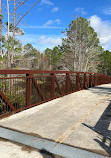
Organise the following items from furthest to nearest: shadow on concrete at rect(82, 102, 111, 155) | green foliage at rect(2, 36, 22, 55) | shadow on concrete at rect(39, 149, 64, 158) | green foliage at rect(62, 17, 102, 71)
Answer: green foliage at rect(62, 17, 102, 71)
green foliage at rect(2, 36, 22, 55)
shadow on concrete at rect(82, 102, 111, 155)
shadow on concrete at rect(39, 149, 64, 158)

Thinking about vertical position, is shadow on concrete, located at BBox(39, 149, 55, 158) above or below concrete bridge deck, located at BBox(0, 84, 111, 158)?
below

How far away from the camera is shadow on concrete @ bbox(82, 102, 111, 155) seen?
2.33 meters

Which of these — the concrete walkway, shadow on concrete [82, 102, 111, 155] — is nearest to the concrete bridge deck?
shadow on concrete [82, 102, 111, 155]

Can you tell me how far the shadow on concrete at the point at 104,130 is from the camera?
91.7 inches

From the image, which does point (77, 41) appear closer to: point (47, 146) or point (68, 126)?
point (68, 126)

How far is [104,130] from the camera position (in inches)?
113

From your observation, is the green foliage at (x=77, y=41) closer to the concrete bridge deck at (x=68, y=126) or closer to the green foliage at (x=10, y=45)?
the green foliage at (x=10, y=45)

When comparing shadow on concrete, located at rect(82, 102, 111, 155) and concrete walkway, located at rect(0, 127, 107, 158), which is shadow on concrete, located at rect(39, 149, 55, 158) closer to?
concrete walkway, located at rect(0, 127, 107, 158)

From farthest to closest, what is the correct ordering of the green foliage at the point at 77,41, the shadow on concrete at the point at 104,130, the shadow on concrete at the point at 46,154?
1. the green foliage at the point at 77,41
2. the shadow on concrete at the point at 104,130
3. the shadow on concrete at the point at 46,154

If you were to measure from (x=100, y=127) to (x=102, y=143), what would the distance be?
68 centimetres

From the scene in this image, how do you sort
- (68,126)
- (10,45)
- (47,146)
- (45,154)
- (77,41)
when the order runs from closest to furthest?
(45,154), (47,146), (68,126), (10,45), (77,41)

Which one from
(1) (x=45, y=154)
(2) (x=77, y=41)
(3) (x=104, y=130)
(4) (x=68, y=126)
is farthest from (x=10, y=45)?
(1) (x=45, y=154)

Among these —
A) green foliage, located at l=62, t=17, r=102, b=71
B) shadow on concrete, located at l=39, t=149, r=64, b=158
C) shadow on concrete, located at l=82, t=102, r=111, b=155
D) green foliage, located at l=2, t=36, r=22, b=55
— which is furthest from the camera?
green foliage, located at l=62, t=17, r=102, b=71

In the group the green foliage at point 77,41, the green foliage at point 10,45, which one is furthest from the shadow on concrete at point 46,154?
the green foliage at point 77,41
